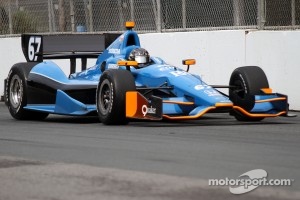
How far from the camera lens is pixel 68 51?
15.2 m

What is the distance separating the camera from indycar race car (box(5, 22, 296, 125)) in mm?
11898

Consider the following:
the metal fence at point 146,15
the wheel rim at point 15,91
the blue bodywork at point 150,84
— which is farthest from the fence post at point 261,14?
the wheel rim at point 15,91

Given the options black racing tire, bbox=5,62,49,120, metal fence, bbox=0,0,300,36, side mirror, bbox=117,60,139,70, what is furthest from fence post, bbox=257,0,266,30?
black racing tire, bbox=5,62,49,120

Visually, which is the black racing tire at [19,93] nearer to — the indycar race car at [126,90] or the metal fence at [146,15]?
the indycar race car at [126,90]

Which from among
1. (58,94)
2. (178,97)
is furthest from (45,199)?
(58,94)

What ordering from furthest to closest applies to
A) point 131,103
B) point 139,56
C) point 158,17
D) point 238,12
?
point 158,17 < point 238,12 < point 139,56 < point 131,103

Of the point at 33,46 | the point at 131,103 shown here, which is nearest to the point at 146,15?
the point at 33,46

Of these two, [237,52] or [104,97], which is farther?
[237,52]

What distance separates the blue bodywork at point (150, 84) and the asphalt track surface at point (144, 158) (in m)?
0.29

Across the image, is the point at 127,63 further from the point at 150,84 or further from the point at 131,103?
the point at 131,103

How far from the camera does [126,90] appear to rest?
1202cm

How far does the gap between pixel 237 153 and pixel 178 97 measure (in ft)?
10.7

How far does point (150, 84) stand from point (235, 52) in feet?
11.7

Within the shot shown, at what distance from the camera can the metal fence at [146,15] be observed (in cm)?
1588
